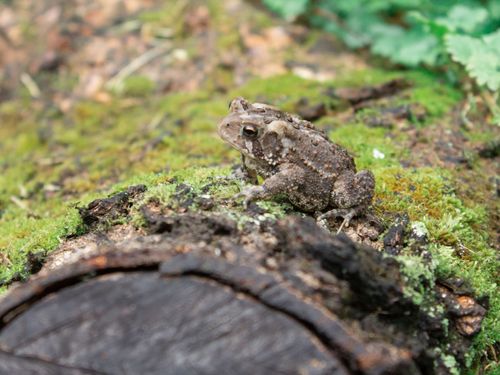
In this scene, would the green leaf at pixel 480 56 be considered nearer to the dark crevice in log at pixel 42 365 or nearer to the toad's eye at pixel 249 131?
the toad's eye at pixel 249 131

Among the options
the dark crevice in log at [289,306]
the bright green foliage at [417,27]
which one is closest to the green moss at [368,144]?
the bright green foliage at [417,27]

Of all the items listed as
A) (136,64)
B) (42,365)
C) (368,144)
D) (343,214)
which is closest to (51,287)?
(42,365)

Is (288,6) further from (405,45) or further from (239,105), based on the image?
(239,105)

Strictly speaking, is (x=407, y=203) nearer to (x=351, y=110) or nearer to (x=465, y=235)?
(x=465, y=235)

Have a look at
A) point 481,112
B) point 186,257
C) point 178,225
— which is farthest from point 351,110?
point 186,257

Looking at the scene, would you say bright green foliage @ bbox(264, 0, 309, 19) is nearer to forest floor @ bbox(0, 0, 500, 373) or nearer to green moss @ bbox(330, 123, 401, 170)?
forest floor @ bbox(0, 0, 500, 373)

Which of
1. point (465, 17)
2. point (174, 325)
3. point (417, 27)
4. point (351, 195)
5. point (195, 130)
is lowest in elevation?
point (195, 130)

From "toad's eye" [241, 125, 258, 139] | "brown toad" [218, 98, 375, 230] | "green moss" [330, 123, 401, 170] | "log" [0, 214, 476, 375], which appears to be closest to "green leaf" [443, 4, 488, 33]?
"green moss" [330, 123, 401, 170]
